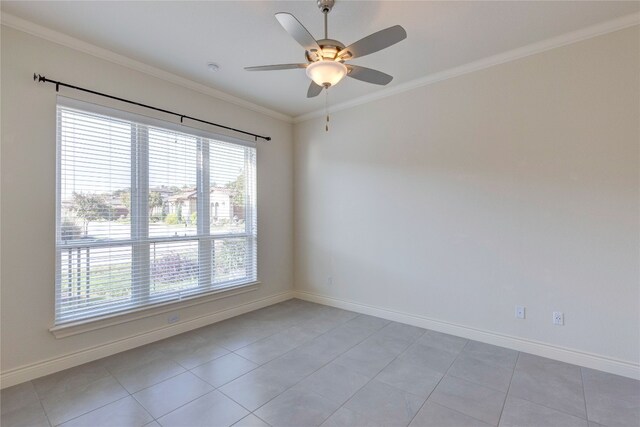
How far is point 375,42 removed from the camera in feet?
6.33

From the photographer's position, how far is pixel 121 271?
2.90 m

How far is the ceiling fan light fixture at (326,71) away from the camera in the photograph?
6.43 feet

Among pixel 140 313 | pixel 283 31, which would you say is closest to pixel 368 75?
pixel 283 31

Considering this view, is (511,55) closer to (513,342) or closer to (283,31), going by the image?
(283,31)

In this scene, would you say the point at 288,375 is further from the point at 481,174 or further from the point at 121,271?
the point at 481,174

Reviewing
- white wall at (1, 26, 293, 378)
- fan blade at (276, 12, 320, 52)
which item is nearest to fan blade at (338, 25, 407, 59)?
fan blade at (276, 12, 320, 52)

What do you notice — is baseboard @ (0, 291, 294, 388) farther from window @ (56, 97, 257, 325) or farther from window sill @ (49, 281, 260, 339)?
window @ (56, 97, 257, 325)

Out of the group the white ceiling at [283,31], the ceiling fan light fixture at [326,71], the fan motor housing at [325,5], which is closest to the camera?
the ceiling fan light fixture at [326,71]

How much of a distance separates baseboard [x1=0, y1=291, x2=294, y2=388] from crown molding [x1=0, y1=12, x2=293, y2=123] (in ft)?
8.72

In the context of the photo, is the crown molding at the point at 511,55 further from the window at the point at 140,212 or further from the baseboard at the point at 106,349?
the baseboard at the point at 106,349

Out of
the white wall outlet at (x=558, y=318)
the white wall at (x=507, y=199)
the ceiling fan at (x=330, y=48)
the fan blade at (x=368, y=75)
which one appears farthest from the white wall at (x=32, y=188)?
the white wall outlet at (x=558, y=318)

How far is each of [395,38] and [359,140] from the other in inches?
82.6

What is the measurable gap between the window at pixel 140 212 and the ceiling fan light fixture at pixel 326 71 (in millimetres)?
2018

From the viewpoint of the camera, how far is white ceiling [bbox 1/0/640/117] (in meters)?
2.23
